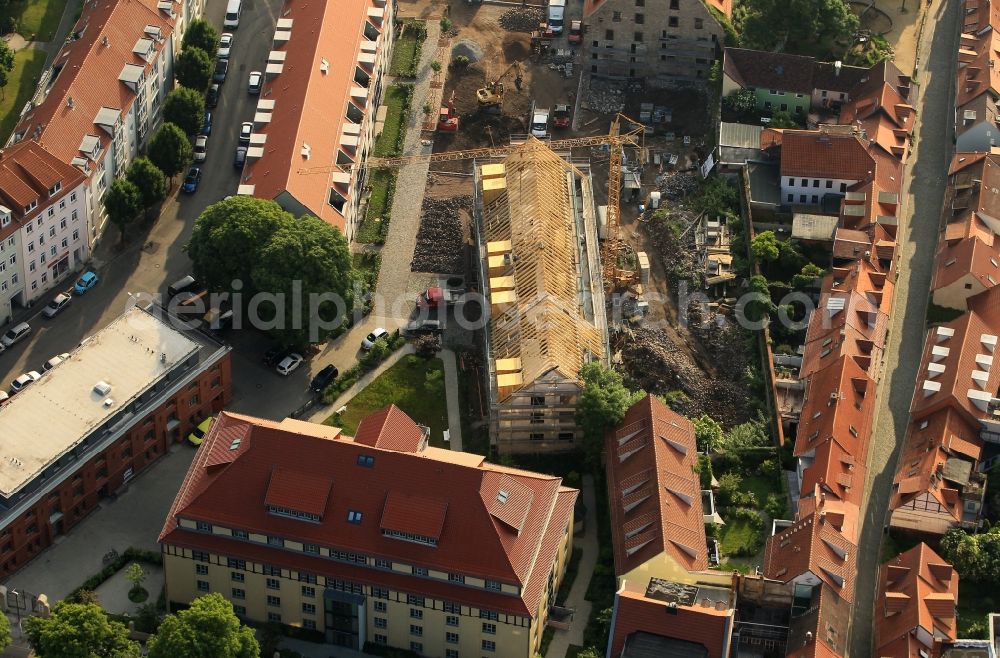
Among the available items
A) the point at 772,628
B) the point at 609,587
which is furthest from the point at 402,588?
the point at 772,628

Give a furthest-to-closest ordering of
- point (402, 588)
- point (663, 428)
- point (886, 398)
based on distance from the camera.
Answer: point (886, 398) → point (663, 428) → point (402, 588)

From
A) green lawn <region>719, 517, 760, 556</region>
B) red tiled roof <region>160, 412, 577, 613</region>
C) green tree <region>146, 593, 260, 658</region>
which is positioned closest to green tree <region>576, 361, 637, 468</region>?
red tiled roof <region>160, 412, 577, 613</region>

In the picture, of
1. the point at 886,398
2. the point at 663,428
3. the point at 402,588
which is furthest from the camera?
the point at 886,398

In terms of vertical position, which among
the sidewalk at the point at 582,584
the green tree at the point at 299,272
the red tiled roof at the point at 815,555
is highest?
the green tree at the point at 299,272

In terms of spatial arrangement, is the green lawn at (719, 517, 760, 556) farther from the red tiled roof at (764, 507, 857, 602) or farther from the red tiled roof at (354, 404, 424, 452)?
the red tiled roof at (354, 404, 424, 452)

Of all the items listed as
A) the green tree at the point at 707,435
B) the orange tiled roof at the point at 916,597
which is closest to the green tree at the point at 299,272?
the green tree at the point at 707,435

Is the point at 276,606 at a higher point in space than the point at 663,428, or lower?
lower

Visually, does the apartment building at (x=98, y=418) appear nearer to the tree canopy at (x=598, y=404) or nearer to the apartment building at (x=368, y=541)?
the apartment building at (x=368, y=541)

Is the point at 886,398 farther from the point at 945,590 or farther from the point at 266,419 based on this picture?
the point at 266,419
